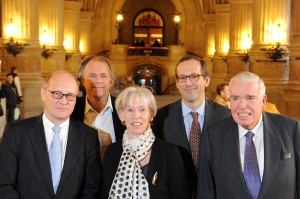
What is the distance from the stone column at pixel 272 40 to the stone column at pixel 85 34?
708 inches

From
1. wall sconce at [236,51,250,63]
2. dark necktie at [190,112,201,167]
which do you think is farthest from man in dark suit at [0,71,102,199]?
wall sconce at [236,51,250,63]

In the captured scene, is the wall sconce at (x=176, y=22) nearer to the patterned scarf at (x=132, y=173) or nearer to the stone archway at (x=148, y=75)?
the stone archway at (x=148, y=75)

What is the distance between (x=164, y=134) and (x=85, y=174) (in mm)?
979

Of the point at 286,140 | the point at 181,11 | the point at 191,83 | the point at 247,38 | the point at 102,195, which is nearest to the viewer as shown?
the point at 286,140

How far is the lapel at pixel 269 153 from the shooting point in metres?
3.72

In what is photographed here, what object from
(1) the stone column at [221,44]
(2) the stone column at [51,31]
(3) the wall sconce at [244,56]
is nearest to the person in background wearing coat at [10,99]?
(2) the stone column at [51,31]

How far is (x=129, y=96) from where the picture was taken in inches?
157

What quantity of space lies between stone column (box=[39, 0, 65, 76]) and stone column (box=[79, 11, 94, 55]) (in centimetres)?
1029

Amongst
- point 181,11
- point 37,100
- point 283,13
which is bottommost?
point 37,100

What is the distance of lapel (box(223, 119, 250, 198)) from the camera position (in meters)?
3.79

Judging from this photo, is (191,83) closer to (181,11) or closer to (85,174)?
(85,174)

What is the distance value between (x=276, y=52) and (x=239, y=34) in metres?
8.09

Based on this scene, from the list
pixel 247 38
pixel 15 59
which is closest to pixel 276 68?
pixel 247 38

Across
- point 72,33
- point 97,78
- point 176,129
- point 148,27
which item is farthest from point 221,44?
point 176,129
